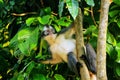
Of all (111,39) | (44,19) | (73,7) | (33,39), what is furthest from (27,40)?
(73,7)

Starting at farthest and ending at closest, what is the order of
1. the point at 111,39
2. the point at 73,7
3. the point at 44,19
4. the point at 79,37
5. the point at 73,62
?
the point at 111,39
the point at 44,19
the point at 73,62
the point at 79,37
the point at 73,7

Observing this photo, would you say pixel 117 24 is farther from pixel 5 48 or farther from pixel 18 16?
pixel 5 48

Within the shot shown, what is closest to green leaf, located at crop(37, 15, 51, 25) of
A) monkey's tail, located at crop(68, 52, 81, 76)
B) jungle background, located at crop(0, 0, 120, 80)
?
jungle background, located at crop(0, 0, 120, 80)

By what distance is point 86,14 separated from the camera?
466cm

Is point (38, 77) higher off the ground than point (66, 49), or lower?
lower

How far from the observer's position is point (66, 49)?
4086mm

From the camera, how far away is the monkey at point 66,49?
384 cm

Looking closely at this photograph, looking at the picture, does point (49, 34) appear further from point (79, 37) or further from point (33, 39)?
point (79, 37)

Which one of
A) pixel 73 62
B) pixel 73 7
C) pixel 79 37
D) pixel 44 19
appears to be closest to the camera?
pixel 73 7

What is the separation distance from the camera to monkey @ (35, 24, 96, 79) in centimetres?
384

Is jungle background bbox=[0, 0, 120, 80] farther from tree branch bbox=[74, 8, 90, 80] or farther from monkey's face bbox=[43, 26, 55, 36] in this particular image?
tree branch bbox=[74, 8, 90, 80]

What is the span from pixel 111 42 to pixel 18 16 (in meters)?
1.34

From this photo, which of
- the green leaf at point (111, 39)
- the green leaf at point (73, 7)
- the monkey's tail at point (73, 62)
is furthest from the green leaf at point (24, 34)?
the green leaf at point (73, 7)

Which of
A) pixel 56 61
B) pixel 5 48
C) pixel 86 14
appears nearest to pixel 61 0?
pixel 56 61
